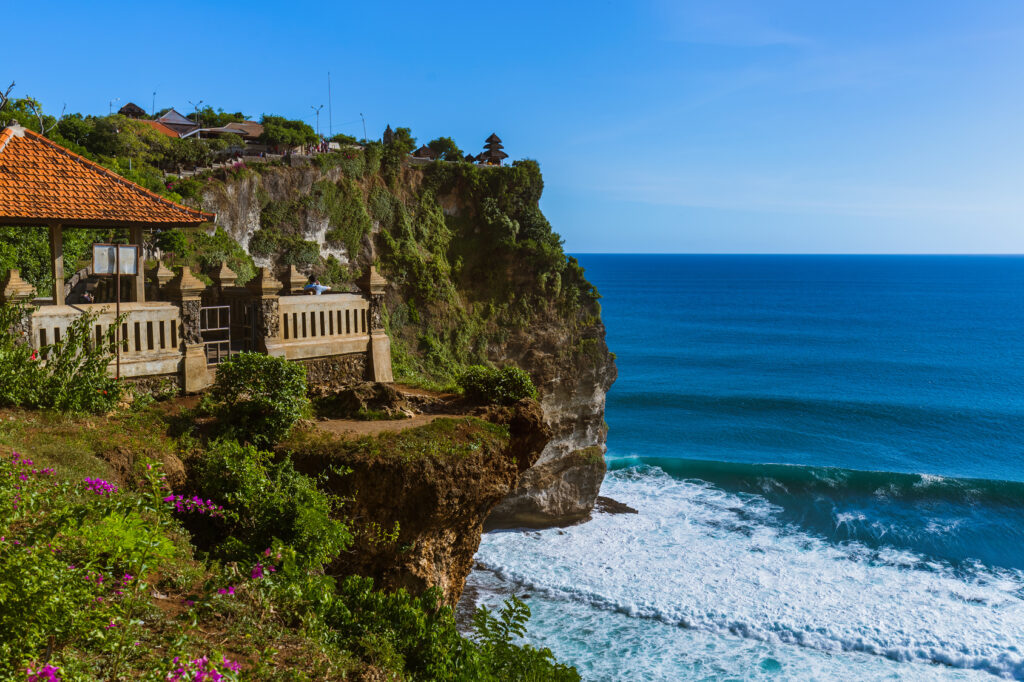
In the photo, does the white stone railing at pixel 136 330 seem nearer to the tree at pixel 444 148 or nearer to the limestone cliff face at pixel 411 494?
the limestone cliff face at pixel 411 494

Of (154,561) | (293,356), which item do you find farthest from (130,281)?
(154,561)

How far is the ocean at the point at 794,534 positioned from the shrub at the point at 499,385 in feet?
31.7

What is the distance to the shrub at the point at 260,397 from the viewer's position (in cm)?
1383

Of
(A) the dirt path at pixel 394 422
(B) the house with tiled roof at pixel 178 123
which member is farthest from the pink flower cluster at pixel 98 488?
(B) the house with tiled roof at pixel 178 123

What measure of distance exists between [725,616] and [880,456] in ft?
81.8

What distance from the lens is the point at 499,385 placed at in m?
16.6

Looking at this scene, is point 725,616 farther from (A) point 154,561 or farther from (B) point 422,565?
(A) point 154,561

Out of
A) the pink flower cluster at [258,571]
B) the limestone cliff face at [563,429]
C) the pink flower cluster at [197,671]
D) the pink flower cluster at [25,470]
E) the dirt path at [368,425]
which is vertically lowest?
the limestone cliff face at [563,429]

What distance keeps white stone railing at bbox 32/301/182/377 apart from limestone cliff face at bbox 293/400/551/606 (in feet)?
12.4

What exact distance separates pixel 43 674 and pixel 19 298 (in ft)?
31.7

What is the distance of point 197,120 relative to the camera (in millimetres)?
71938

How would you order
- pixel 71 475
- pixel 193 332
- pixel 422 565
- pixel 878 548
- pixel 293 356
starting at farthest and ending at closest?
pixel 878 548, pixel 293 356, pixel 193 332, pixel 422 565, pixel 71 475

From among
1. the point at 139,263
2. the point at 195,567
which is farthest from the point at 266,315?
the point at 195,567

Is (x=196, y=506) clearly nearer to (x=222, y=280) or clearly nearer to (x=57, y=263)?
(x=57, y=263)
